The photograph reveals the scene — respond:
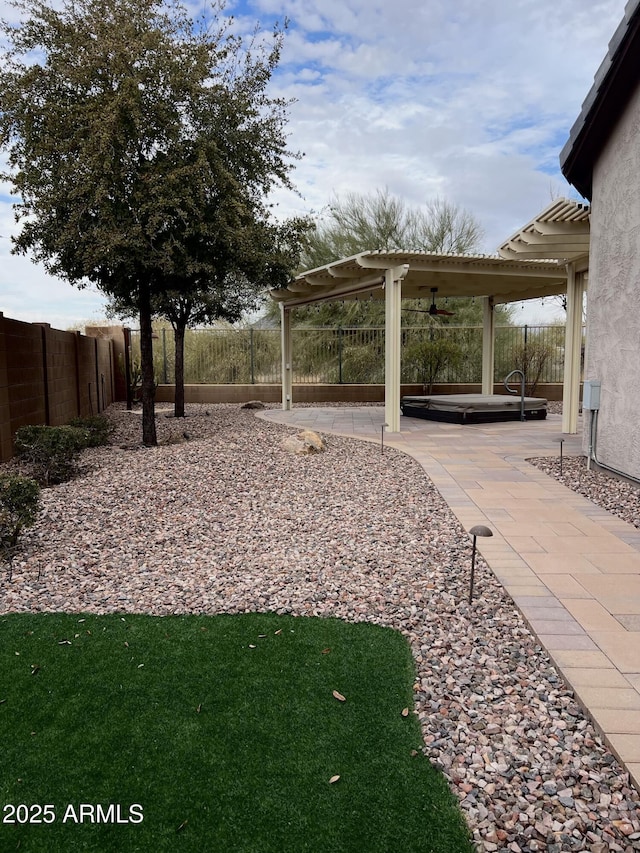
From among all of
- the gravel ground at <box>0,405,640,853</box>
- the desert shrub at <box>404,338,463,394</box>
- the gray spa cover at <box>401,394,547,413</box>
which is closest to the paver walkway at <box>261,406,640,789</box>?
the gravel ground at <box>0,405,640,853</box>

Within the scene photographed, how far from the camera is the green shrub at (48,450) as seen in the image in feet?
21.0

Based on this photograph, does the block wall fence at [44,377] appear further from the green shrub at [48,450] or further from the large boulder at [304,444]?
the large boulder at [304,444]

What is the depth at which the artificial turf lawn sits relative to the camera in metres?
1.88

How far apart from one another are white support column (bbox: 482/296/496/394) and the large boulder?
272 inches

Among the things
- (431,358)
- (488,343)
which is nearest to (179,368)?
(431,358)

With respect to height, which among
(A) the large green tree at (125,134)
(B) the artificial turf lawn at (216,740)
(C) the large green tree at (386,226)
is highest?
(C) the large green tree at (386,226)

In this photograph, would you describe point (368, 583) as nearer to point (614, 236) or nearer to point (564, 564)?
point (564, 564)

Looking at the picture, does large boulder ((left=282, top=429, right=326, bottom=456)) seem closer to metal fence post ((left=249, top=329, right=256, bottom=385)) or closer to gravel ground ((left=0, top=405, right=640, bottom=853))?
gravel ground ((left=0, top=405, right=640, bottom=853))

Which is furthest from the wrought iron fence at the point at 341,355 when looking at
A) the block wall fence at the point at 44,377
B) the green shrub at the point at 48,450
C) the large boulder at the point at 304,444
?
the green shrub at the point at 48,450

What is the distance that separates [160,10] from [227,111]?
56.0 inches

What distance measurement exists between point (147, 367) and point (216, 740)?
273 inches

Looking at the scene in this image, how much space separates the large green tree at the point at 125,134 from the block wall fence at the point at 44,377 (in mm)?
1183

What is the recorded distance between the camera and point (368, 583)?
377 centimetres

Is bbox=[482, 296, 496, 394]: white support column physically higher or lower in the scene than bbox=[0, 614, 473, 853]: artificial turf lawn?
higher
